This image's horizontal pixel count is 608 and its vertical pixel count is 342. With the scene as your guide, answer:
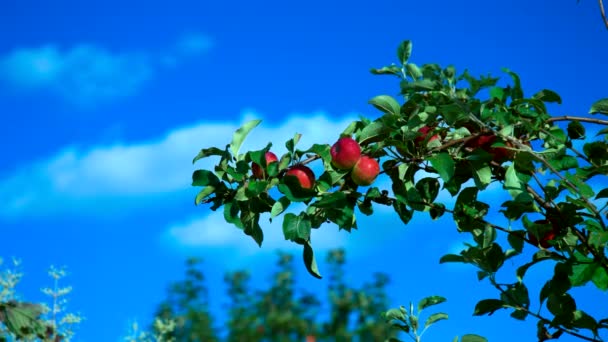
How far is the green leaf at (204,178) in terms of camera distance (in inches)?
73.2

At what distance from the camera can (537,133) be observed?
6.52ft

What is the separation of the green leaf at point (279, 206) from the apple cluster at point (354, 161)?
0.59ft

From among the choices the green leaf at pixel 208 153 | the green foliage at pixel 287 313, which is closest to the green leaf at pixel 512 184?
the green leaf at pixel 208 153

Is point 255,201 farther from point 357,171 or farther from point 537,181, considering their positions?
point 537,181

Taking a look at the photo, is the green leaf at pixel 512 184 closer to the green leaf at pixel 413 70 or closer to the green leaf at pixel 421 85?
the green leaf at pixel 421 85

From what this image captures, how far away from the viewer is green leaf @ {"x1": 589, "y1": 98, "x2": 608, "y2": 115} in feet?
6.48

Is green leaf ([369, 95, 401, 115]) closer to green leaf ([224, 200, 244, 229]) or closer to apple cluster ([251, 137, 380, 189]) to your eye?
apple cluster ([251, 137, 380, 189])

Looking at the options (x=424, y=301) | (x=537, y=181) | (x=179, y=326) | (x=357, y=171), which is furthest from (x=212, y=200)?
(x=179, y=326)

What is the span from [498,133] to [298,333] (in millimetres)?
8034

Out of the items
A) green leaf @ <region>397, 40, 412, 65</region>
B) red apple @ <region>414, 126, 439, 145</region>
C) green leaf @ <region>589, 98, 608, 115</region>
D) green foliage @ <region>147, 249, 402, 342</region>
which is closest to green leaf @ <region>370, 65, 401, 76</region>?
green leaf @ <region>397, 40, 412, 65</region>

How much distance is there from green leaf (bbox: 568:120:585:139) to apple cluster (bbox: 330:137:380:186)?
0.63 metres

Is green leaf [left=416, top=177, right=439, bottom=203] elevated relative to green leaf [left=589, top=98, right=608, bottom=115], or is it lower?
lower

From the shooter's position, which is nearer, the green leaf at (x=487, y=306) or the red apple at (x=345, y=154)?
the red apple at (x=345, y=154)

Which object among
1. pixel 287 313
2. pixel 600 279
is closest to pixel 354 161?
pixel 600 279
